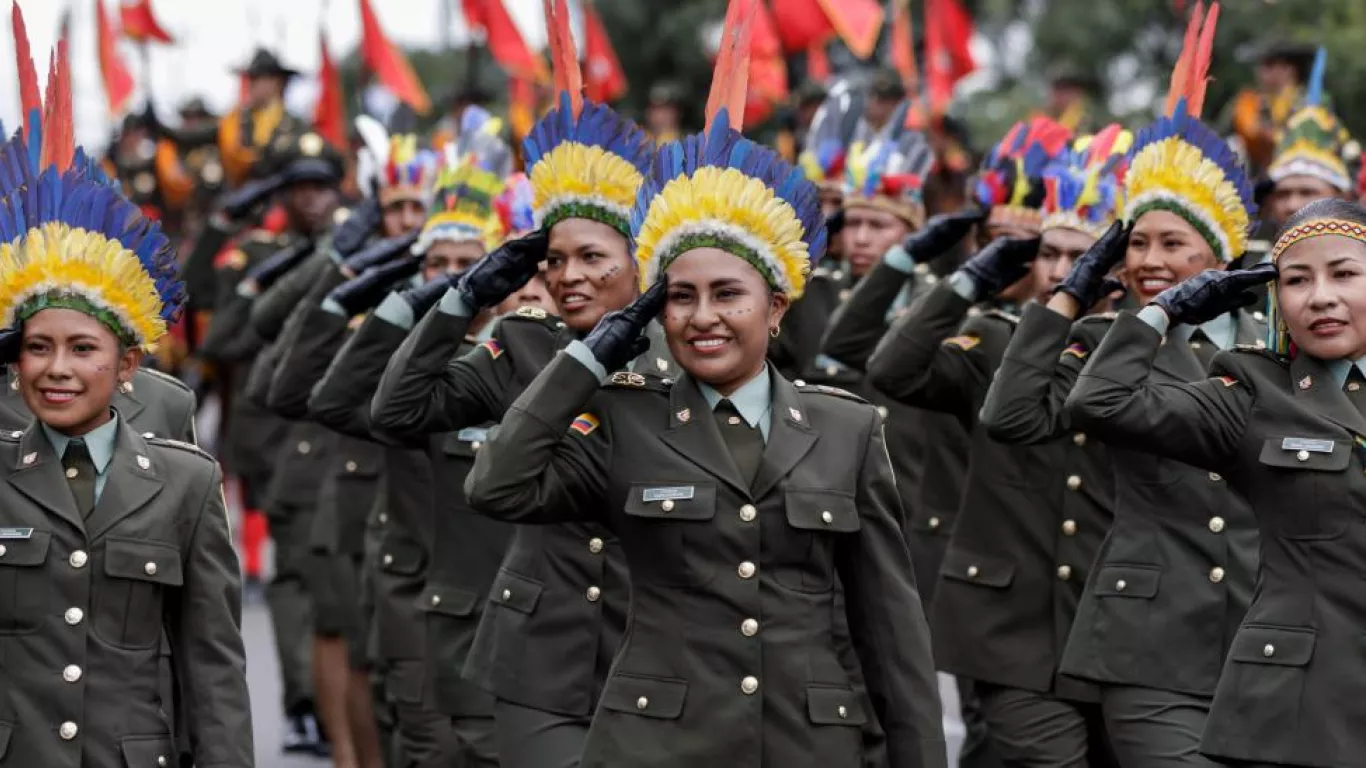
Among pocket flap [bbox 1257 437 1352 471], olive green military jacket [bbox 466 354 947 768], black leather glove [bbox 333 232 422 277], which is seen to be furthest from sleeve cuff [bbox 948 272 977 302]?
olive green military jacket [bbox 466 354 947 768]

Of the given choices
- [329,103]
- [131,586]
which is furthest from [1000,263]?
[329,103]

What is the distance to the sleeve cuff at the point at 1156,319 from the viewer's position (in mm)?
7004

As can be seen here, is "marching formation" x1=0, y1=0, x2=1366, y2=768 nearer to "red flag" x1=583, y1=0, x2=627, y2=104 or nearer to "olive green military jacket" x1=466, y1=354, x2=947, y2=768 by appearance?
"olive green military jacket" x1=466, y1=354, x2=947, y2=768

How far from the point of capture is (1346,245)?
6.46m

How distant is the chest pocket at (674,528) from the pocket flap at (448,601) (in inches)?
101

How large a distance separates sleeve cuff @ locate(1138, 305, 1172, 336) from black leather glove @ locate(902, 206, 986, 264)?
2.56 meters

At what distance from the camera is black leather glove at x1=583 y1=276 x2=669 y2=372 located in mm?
6172

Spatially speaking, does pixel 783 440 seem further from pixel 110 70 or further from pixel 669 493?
pixel 110 70

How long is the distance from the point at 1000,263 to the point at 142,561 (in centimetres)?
368

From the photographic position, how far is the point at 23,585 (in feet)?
20.0

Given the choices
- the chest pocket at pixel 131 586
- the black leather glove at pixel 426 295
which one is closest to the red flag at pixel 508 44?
the black leather glove at pixel 426 295

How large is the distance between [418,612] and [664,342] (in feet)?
8.42

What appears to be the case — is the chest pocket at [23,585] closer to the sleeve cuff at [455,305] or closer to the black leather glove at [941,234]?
the sleeve cuff at [455,305]

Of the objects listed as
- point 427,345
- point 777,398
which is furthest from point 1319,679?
point 427,345
